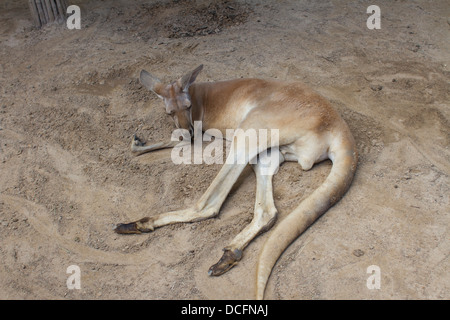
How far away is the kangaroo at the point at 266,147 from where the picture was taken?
3355 mm

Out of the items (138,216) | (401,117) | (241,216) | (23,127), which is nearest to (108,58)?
(23,127)

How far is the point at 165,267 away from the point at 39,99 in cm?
296

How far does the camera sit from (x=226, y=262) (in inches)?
128

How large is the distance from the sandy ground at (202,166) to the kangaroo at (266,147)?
10 cm

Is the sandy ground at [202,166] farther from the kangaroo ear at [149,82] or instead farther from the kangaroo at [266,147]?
the kangaroo ear at [149,82]

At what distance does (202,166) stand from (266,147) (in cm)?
73

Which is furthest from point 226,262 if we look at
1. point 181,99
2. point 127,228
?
point 181,99

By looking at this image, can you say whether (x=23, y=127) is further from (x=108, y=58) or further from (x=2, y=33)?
(x=2, y=33)

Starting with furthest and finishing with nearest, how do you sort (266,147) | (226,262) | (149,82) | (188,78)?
(149,82), (188,78), (266,147), (226,262)

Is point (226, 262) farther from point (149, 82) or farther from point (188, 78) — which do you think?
point (149, 82)

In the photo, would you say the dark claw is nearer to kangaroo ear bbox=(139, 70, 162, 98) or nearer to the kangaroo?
the kangaroo

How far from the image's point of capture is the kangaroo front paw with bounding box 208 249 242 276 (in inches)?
127

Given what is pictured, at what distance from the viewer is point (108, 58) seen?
581 cm

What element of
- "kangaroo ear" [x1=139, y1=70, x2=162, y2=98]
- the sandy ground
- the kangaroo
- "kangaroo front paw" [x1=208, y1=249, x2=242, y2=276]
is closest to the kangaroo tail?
the kangaroo
